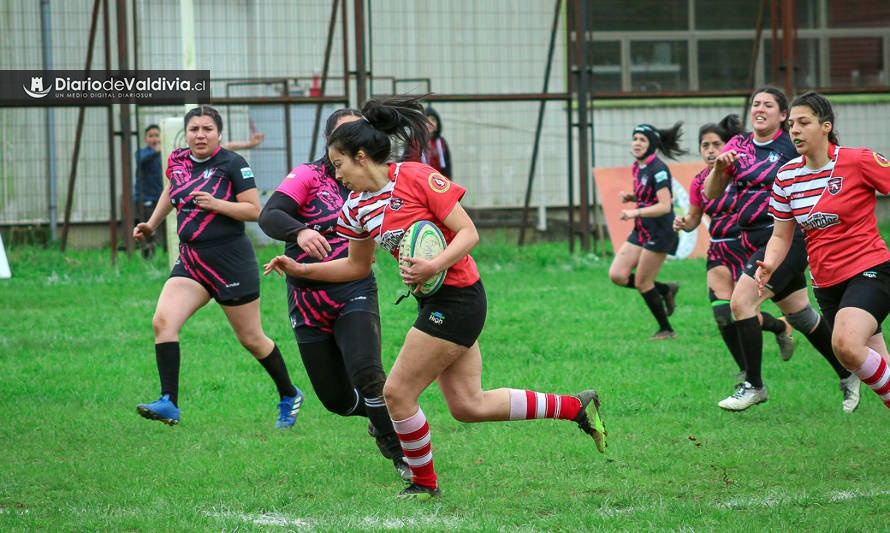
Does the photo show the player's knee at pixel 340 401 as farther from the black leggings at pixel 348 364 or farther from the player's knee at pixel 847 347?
the player's knee at pixel 847 347

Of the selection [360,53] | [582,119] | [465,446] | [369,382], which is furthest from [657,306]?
[360,53]

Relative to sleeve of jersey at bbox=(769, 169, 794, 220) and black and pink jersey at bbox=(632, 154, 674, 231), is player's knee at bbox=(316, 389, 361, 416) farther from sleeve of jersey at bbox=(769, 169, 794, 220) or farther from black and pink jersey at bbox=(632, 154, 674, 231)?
black and pink jersey at bbox=(632, 154, 674, 231)

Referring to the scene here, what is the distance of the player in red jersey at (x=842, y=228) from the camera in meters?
5.54

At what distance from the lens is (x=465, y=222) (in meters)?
4.92

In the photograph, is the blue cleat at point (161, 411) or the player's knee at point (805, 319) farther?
the player's knee at point (805, 319)

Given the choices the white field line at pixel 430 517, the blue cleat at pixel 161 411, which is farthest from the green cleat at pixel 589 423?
the blue cleat at pixel 161 411

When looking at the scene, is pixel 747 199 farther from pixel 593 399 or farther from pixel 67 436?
pixel 67 436

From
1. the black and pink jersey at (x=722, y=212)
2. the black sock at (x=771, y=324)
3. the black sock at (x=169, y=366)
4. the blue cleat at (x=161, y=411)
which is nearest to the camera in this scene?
the blue cleat at (x=161, y=411)

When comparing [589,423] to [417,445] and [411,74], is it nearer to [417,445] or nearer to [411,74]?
[417,445]

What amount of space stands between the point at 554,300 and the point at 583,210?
3.51 metres

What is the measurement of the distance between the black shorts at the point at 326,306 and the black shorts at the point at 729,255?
10.6 ft

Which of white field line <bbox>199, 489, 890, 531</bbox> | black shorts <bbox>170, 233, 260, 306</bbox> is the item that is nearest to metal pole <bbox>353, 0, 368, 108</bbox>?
black shorts <bbox>170, 233, 260, 306</bbox>

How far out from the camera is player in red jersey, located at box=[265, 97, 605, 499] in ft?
16.2

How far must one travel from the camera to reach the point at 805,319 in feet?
24.1
